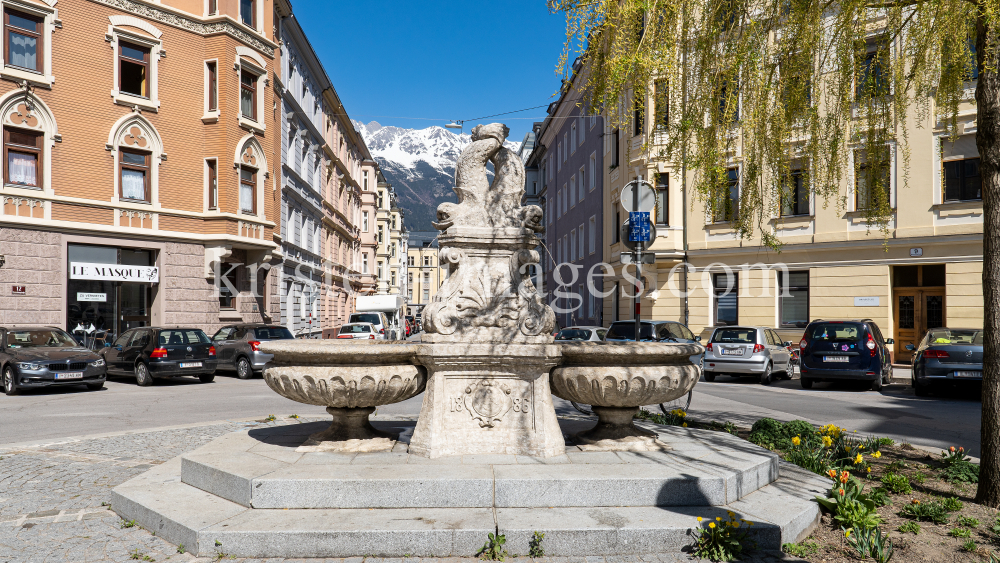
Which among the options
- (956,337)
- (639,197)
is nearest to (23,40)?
(639,197)

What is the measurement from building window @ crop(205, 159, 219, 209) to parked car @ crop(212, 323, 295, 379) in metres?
5.38

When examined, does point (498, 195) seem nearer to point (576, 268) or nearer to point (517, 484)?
point (517, 484)

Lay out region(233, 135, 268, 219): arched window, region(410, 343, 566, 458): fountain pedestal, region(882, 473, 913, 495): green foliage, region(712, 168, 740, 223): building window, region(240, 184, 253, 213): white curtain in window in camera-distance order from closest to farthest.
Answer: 1. region(882, 473, 913, 495): green foliage
2. region(410, 343, 566, 458): fountain pedestal
3. region(712, 168, 740, 223): building window
4. region(233, 135, 268, 219): arched window
5. region(240, 184, 253, 213): white curtain in window

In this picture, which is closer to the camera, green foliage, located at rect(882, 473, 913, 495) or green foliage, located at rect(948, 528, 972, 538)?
green foliage, located at rect(948, 528, 972, 538)

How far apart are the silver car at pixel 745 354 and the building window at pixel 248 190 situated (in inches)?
659

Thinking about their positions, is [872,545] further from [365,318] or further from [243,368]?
[365,318]

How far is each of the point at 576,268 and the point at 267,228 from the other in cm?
2086

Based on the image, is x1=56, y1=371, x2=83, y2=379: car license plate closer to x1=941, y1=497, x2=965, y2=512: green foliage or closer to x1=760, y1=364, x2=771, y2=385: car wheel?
x1=941, y1=497, x2=965, y2=512: green foliage

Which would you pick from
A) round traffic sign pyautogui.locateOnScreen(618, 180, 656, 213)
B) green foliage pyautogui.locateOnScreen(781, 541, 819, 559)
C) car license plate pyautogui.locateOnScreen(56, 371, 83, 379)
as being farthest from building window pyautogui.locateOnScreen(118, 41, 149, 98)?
green foliage pyautogui.locateOnScreen(781, 541, 819, 559)

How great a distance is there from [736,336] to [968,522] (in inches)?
516

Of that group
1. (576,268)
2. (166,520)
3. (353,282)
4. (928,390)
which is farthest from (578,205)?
(166,520)

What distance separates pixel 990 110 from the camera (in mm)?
4945

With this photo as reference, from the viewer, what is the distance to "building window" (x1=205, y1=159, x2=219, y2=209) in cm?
2242

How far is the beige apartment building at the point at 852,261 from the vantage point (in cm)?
1927
